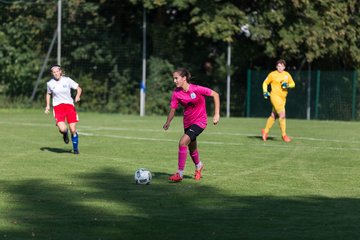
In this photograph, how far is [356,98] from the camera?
39.8 meters

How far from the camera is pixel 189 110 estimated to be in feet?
50.1

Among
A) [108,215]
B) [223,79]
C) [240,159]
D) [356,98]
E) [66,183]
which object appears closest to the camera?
[108,215]

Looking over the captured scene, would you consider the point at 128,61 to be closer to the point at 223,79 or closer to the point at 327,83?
the point at 223,79

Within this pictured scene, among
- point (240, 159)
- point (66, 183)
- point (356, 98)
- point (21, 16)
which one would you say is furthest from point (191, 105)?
point (21, 16)

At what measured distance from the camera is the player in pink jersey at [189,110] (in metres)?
14.9

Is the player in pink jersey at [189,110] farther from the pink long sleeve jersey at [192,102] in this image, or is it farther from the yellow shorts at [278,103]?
the yellow shorts at [278,103]

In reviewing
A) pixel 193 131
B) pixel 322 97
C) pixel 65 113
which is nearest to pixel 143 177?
pixel 193 131

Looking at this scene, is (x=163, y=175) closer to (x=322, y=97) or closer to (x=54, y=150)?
(x=54, y=150)

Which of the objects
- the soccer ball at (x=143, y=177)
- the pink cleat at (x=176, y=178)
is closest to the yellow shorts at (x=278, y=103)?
the pink cleat at (x=176, y=178)

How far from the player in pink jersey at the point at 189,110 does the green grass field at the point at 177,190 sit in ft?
1.31

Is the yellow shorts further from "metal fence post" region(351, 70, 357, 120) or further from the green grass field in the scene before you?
"metal fence post" region(351, 70, 357, 120)

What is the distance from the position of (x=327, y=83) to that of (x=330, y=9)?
3070mm

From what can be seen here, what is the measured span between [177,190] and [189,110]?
6.61 ft

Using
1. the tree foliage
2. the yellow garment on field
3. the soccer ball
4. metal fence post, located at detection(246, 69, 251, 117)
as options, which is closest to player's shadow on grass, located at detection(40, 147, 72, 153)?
the yellow garment on field
